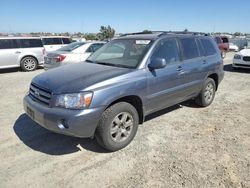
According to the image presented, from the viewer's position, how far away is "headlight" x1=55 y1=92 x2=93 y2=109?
132 inches

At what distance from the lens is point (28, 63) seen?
11781 mm

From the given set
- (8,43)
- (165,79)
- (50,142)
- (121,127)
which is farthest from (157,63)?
(8,43)

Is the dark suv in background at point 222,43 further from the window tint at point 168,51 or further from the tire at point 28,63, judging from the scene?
the window tint at point 168,51

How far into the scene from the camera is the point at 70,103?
3383mm

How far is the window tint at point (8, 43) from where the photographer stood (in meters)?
11.1

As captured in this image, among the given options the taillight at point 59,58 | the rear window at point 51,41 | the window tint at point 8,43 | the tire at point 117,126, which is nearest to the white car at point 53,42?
the rear window at point 51,41

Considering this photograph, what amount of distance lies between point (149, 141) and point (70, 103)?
160cm

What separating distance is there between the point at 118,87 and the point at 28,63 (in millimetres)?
9409

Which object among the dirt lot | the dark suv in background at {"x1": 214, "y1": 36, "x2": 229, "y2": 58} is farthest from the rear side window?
the dark suv in background at {"x1": 214, "y1": 36, "x2": 229, "y2": 58}

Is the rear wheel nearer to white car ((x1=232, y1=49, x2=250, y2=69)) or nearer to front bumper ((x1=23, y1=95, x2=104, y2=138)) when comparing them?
front bumper ((x1=23, y1=95, x2=104, y2=138))

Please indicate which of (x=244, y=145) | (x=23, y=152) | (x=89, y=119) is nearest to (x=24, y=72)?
(x=23, y=152)

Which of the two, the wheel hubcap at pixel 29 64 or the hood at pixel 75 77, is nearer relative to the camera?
the hood at pixel 75 77

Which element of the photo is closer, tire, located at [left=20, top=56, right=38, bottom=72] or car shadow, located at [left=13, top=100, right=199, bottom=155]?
car shadow, located at [left=13, top=100, right=199, bottom=155]

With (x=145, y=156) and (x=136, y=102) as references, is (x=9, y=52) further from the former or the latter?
(x=145, y=156)
